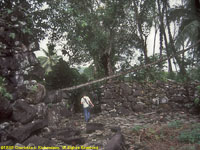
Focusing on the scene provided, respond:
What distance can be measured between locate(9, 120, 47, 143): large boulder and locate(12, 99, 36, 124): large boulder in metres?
0.20

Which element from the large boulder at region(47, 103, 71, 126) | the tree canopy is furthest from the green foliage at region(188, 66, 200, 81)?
the large boulder at region(47, 103, 71, 126)

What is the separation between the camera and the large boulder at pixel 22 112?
5430mm

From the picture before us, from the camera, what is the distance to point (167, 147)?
496 centimetres

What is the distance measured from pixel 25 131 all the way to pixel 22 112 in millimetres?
630

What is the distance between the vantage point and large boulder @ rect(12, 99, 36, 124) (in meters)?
5.43

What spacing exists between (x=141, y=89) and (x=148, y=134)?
503 centimetres

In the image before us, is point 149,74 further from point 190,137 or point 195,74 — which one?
point 190,137

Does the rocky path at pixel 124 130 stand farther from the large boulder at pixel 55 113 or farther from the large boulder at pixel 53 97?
the large boulder at pixel 53 97

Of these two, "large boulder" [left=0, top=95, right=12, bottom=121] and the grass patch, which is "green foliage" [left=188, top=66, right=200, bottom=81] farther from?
"large boulder" [left=0, top=95, right=12, bottom=121]

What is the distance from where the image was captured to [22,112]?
5.58 meters

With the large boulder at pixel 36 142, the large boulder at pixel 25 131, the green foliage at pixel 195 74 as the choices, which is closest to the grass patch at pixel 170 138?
the large boulder at pixel 36 142

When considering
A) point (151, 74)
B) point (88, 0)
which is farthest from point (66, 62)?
point (151, 74)

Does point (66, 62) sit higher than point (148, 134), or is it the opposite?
point (66, 62)

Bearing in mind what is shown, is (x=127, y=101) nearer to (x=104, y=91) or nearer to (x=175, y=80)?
(x=104, y=91)
